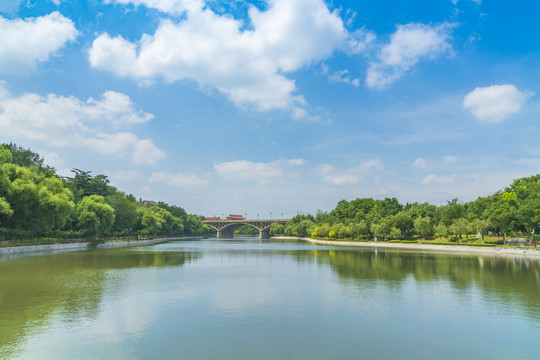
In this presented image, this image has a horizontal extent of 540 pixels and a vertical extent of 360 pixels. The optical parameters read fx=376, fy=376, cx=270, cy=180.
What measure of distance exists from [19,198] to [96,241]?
2457 centimetres

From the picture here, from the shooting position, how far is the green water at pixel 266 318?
10.2m

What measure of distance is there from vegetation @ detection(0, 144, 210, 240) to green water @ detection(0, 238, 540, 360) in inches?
892

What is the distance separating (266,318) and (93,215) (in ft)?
173

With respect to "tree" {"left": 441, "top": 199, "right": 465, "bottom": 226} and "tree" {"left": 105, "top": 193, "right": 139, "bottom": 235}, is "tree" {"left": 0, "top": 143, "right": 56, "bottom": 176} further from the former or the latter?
"tree" {"left": 441, "top": 199, "right": 465, "bottom": 226}

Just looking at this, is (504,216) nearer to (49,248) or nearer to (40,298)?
(40,298)

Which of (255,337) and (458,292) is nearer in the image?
(255,337)

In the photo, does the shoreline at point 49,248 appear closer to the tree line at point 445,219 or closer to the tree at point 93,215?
the tree at point 93,215

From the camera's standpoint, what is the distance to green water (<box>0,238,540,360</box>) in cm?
1020

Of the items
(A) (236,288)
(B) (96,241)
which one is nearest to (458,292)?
(A) (236,288)

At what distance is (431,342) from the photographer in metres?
11.1

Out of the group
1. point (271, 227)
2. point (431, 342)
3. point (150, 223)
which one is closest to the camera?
point (431, 342)

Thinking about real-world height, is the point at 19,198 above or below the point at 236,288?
above

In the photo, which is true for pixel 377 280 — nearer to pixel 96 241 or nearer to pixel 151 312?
pixel 151 312

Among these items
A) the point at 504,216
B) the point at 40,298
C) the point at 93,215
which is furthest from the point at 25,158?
the point at 504,216
